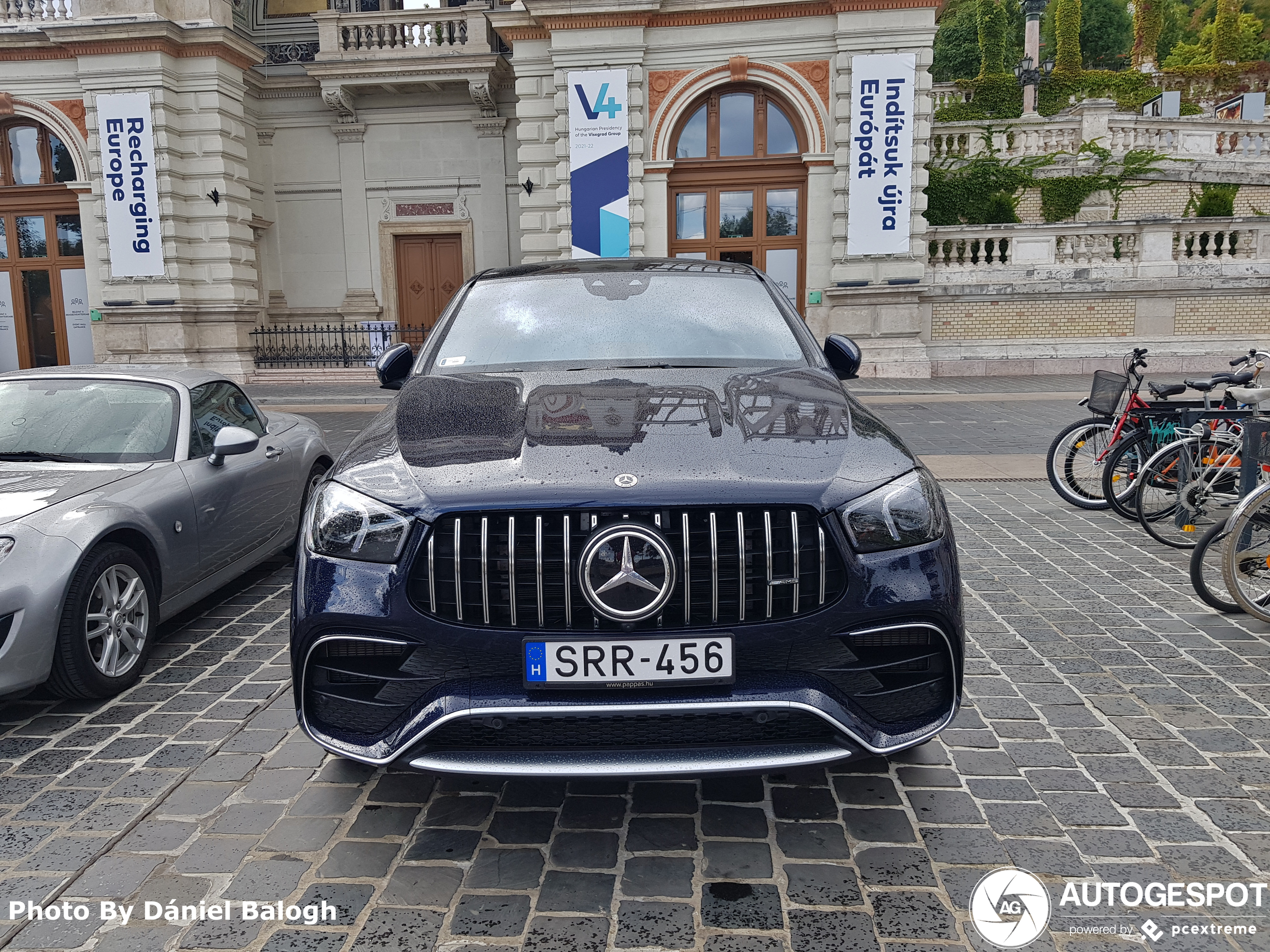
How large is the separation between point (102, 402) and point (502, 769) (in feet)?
11.8

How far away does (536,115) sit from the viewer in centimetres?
1964

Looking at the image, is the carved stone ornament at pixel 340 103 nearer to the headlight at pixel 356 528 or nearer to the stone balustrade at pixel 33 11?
the stone balustrade at pixel 33 11

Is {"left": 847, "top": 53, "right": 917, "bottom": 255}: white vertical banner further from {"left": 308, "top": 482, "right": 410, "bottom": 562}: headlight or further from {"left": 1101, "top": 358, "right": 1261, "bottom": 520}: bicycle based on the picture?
{"left": 308, "top": 482, "right": 410, "bottom": 562}: headlight

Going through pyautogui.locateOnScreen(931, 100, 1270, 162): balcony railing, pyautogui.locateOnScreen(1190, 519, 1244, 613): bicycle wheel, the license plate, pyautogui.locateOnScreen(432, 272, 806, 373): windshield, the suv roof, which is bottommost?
pyautogui.locateOnScreen(1190, 519, 1244, 613): bicycle wheel

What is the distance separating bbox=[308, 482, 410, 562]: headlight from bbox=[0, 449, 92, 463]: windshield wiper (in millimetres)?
2412

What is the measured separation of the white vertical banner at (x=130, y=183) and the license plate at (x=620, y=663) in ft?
69.7

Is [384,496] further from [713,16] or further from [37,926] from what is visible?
[713,16]

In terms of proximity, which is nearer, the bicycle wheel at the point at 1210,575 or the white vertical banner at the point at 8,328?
the bicycle wheel at the point at 1210,575

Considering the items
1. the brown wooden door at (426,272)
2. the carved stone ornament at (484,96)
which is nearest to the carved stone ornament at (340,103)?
the carved stone ornament at (484,96)

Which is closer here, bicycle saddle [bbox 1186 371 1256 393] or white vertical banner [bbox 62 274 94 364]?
bicycle saddle [bbox 1186 371 1256 393]

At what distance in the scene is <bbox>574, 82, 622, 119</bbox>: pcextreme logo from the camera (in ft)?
61.8

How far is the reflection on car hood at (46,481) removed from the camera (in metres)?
3.73

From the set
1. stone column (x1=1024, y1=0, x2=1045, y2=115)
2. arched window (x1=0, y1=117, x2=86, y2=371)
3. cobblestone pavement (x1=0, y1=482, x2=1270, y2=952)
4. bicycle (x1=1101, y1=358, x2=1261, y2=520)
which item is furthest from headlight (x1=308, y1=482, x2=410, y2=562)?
stone column (x1=1024, y1=0, x2=1045, y2=115)

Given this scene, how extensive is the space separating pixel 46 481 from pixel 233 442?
33.7 inches
